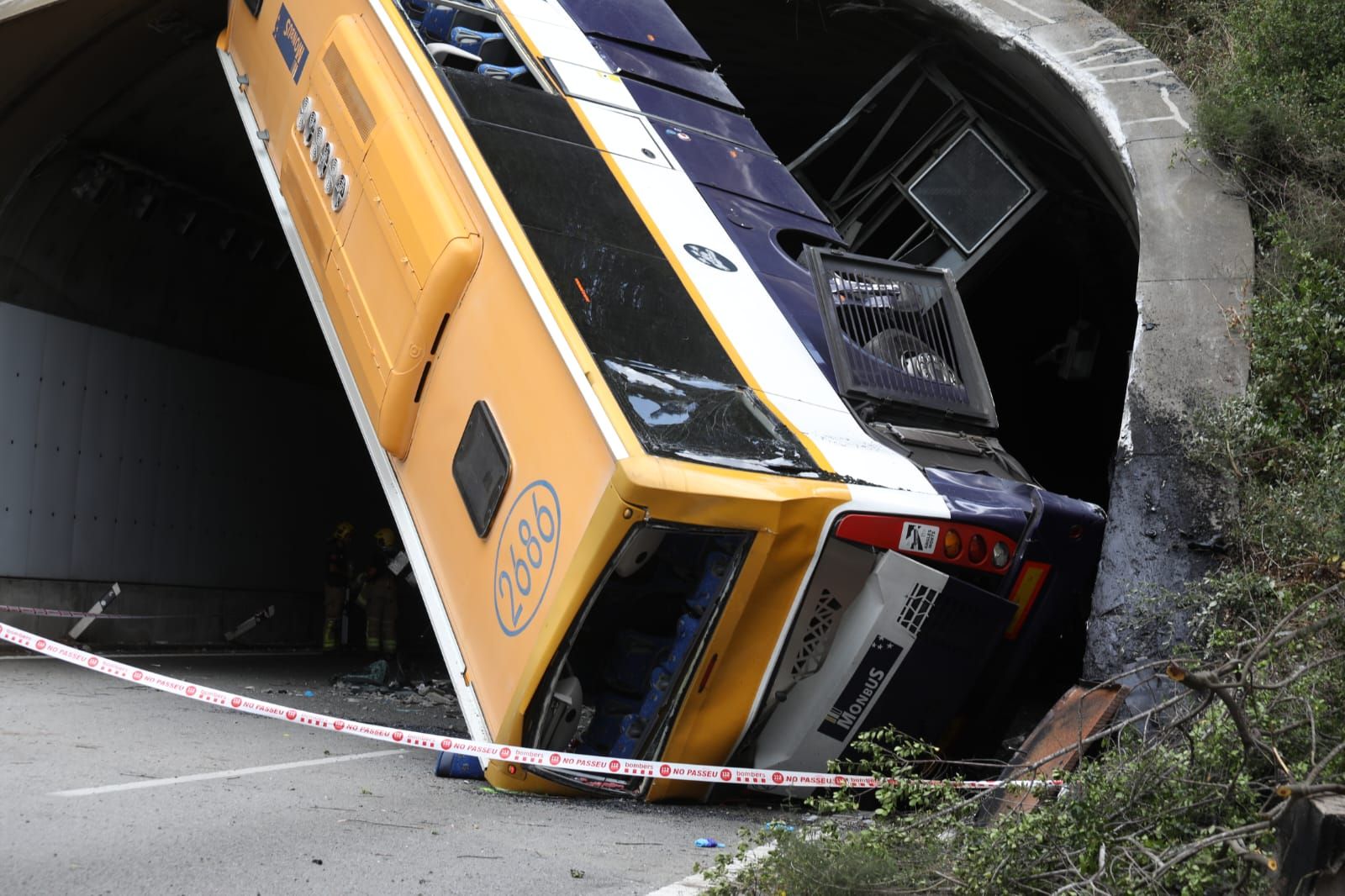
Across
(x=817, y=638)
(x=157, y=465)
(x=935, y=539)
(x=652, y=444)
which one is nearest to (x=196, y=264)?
(x=157, y=465)

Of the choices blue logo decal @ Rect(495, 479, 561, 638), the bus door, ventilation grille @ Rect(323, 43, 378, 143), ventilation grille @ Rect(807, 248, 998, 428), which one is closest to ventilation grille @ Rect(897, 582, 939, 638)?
ventilation grille @ Rect(807, 248, 998, 428)

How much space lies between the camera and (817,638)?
5.40 meters

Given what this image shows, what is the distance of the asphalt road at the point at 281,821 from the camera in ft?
12.9

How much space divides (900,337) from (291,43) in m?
4.73

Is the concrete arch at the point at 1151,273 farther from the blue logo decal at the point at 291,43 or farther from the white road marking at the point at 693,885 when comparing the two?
the blue logo decal at the point at 291,43

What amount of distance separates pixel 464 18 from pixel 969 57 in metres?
4.28

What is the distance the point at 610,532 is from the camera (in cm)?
468

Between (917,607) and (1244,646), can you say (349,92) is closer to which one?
(917,607)

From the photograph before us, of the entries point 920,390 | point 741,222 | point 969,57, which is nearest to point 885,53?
point 969,57

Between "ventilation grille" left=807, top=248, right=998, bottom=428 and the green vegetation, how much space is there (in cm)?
122

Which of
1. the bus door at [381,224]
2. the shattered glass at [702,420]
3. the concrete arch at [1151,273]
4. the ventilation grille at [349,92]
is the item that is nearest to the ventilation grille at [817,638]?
the shattered glass at [702,420]

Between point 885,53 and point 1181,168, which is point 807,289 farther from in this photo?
point 885,53

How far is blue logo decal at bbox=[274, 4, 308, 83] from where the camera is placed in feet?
26.4

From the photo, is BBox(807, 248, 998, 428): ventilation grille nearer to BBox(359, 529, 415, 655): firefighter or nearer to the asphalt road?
the asphalt road
